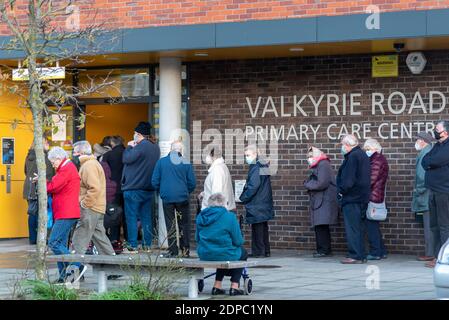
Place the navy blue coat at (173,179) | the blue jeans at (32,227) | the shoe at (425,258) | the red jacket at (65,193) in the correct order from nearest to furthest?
the red jacket at (65,193) → the navy blue coat at (173,179) → the shoe at (425,258) → the blue jeans at (32,227)

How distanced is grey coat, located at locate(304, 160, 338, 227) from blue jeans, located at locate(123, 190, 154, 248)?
2.68m

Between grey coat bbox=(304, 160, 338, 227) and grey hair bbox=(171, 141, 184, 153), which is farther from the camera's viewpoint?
grey coat bbox=(304, 160, 338, 227)

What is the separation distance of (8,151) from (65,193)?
7882mm

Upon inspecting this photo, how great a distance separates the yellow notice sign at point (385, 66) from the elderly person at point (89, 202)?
18.5ft

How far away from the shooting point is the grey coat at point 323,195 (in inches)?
688

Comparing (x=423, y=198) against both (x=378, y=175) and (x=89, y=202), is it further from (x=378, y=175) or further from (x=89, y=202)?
(x=89, y=202)

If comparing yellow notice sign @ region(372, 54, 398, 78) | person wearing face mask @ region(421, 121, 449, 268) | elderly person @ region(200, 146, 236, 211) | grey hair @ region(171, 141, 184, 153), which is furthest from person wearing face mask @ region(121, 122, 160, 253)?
person wearing face mask @ region(421, 121, 449, 268)

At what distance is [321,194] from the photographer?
1761cm

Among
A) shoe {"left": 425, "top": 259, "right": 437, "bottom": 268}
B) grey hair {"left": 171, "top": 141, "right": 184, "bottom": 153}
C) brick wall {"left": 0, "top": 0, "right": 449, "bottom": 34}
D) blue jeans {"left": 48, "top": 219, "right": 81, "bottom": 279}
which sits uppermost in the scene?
brick wall {"left": 0, "top": 0, "right": 449, "bottom": 34}

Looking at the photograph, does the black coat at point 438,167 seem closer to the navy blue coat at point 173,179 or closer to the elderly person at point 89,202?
the navy blue coat at point 173,179

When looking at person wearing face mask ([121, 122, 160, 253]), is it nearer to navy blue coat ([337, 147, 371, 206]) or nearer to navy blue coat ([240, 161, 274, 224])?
navy blue coat ([240, 161, 274, 224])

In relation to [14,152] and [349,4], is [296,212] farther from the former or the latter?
[14,152]

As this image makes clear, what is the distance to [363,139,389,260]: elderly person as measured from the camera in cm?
1706

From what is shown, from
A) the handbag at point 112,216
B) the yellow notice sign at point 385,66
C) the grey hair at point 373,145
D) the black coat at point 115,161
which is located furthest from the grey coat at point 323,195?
the black coat at point 115,161
